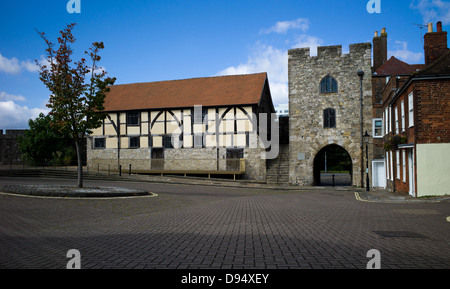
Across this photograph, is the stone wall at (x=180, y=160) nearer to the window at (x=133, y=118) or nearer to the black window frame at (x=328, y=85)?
the window at (x=133, y=118)

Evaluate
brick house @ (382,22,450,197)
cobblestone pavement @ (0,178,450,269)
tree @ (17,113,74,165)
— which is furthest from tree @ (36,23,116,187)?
tree @ (17,113,74,165)

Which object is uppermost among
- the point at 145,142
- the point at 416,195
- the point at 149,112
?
the point at 149,112

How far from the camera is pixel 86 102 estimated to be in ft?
52.5

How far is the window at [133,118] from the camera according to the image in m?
34.9

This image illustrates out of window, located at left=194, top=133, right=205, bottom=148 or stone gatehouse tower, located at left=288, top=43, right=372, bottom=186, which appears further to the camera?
window, located at left=194, top=133, right=205, bottom=148

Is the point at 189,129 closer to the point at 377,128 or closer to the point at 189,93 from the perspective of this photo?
the point at 189,93

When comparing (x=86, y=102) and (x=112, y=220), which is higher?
(x=86, y=102)

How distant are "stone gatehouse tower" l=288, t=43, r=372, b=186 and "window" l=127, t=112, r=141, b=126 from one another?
15.0m

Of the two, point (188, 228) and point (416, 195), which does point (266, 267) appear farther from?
point (416, 195)

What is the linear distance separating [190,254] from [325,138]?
24.6 m

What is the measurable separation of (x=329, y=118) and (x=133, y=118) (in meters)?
18.6

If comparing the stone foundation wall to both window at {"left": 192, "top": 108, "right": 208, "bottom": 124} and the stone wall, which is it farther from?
window at {"left": 192, "top": 108, "right": 208, "bottom": 124}

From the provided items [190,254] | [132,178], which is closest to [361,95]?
[132,178]

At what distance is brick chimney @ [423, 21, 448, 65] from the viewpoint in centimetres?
1812
